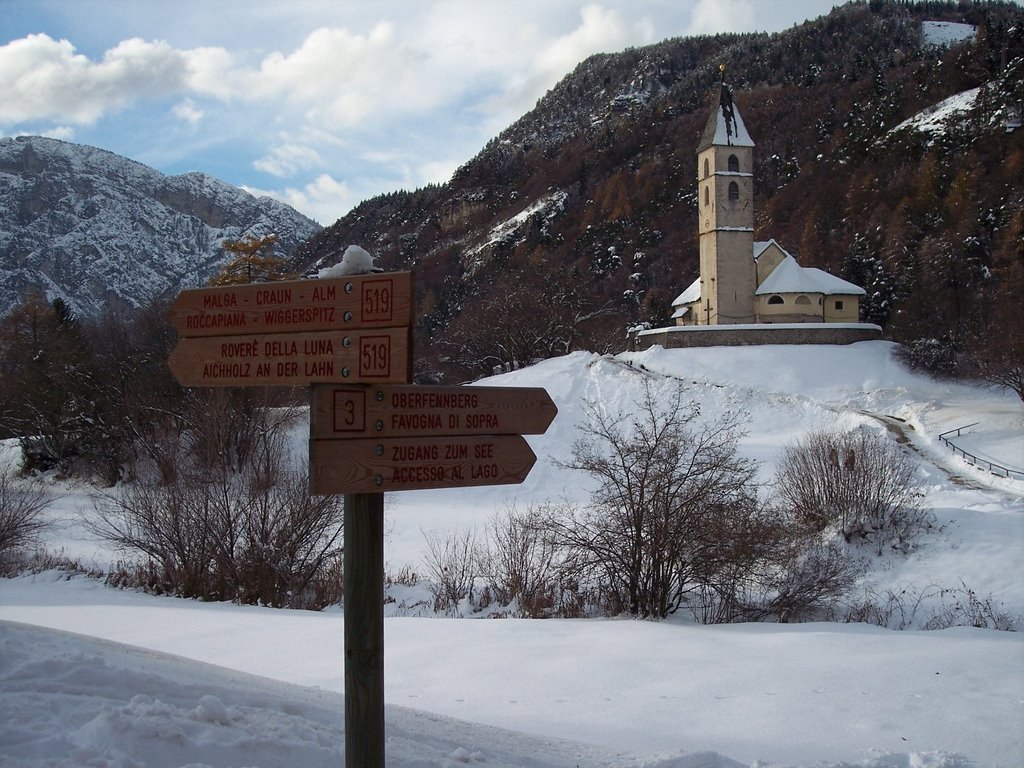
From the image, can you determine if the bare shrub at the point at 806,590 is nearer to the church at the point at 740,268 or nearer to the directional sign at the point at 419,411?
the directional sign at the point at 419,411

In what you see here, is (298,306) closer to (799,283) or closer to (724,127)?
(799,283)

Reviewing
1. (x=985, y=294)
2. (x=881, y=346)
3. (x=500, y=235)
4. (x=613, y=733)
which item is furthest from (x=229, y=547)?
(x=500, y=235)

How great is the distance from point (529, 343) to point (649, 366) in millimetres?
13295

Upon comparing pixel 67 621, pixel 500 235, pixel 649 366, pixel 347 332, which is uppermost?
pixel 500 235

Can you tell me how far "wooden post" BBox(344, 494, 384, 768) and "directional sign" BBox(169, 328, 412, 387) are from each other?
53 cm

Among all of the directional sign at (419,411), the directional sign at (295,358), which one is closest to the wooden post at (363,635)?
the directional sign at (419,411)

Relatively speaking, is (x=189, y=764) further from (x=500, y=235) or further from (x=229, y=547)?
(x=500, y=235)

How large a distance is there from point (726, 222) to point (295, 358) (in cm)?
4945

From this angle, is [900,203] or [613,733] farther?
[900,203]

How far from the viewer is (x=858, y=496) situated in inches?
801

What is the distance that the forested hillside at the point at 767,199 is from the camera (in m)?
53.2

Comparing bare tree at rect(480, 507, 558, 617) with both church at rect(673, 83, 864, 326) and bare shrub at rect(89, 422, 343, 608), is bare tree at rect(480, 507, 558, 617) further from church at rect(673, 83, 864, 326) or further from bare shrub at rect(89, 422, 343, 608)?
church at rect(673, 83, 864, 326)

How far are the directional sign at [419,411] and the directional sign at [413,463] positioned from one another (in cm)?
4

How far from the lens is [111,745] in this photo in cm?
368
